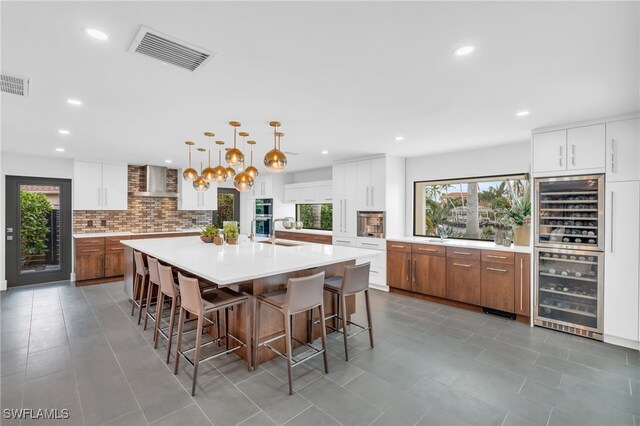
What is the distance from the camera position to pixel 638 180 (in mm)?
3141

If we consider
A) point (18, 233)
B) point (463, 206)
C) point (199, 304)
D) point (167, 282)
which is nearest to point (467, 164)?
point (463, 206)

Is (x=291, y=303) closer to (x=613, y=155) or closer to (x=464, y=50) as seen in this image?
(x=464, y=50)

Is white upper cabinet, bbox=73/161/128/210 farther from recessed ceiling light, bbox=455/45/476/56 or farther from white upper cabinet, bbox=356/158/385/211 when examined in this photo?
recessed ceiling light, bbox=455/45/476/56

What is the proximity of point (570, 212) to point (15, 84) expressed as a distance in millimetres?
5625

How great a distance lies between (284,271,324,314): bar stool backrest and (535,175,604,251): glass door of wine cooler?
2919 mm

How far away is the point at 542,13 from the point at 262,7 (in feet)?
4.71

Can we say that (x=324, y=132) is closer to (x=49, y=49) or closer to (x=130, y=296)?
(x=49, y=49)

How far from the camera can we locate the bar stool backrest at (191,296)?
2.46 m

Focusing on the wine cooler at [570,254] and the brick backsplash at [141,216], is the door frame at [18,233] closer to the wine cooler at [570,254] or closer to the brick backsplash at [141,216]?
the brick backsplash at [141,216]

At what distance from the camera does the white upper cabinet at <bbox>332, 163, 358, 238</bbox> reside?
19.5 ft

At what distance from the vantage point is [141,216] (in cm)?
712

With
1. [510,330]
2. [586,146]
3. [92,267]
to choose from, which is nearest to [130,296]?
[92,267]

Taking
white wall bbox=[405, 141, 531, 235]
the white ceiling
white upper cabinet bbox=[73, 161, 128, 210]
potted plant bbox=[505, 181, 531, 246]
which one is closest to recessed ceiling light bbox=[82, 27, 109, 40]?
the white ceiling

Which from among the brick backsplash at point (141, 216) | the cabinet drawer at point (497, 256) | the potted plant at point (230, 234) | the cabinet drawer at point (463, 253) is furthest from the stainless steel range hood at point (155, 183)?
the cabinet drawer at point (497, 256)
